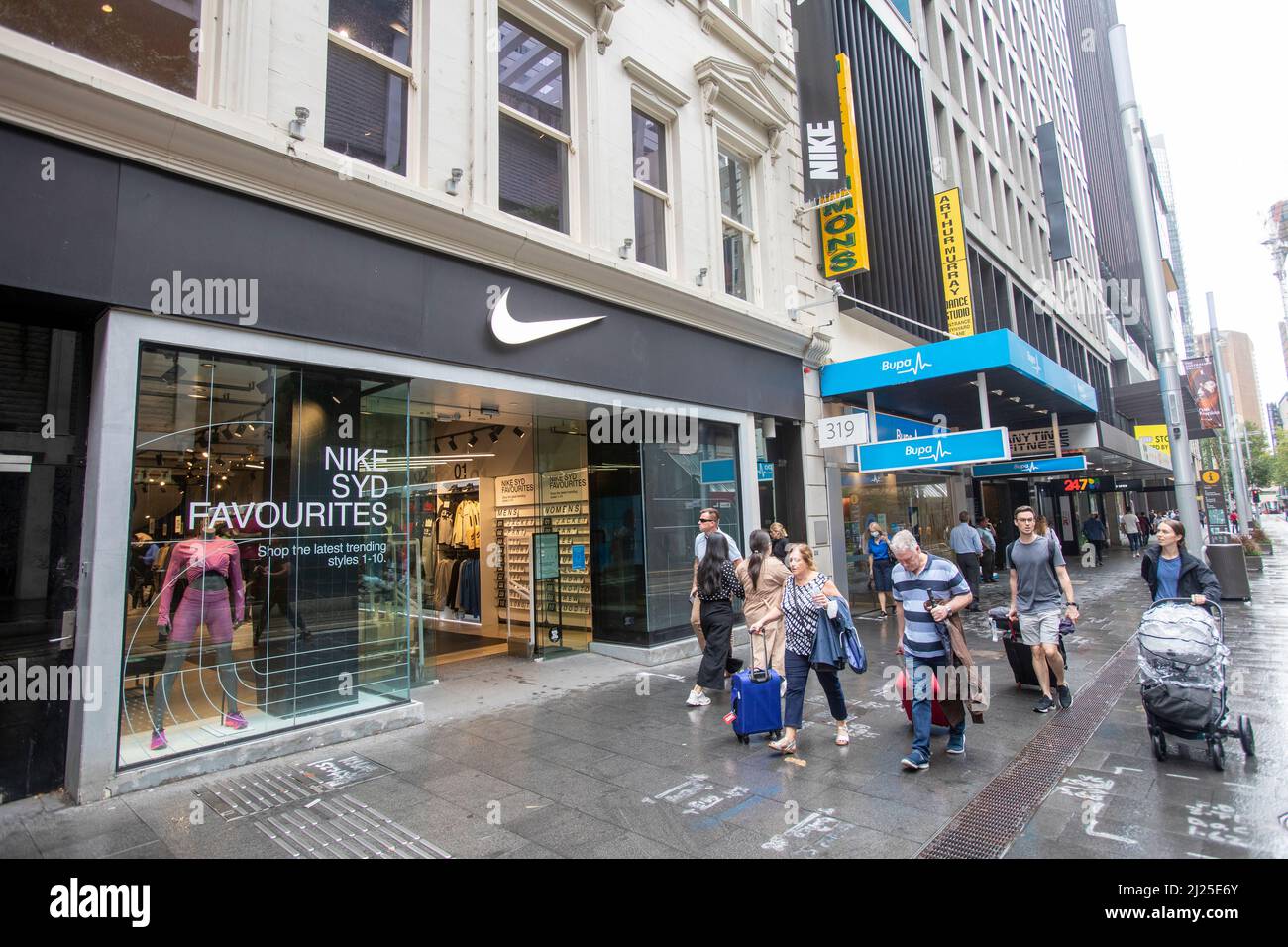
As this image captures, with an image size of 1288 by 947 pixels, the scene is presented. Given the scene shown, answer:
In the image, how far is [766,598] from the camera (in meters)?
Answer: 6.33

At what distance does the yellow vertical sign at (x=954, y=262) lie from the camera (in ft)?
58.6

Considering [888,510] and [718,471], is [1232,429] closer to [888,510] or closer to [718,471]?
[888,510]

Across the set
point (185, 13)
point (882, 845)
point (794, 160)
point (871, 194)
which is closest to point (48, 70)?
point (185, 13)

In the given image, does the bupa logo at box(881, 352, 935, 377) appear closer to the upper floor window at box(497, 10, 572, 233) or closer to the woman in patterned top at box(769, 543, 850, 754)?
the upper floor window at box(497, 10, 572, 233)

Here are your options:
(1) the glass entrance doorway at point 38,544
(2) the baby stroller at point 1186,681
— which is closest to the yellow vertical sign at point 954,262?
(2) the baby stroller at point 1186,681

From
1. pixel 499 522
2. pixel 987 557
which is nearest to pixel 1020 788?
pixel 499 522

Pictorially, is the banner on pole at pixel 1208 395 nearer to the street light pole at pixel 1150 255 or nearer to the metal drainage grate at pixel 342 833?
the street light pole at pixel 1150 255

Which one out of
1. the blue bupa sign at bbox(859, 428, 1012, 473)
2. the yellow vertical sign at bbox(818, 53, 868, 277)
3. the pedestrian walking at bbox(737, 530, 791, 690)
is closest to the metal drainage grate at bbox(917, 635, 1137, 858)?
the pedestrian walking at bbox(737, 530, 791, 690)

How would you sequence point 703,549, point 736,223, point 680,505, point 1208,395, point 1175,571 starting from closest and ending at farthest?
point 1175,571 < point 703,549 < point 680,505 < point 736,223 < point 1208,395

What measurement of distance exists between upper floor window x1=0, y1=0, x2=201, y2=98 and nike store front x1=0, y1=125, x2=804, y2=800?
98cm

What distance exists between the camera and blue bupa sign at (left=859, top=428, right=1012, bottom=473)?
10430 mm

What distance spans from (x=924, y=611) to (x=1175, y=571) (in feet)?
8.85
